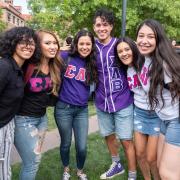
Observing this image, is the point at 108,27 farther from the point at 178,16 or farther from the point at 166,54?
the point at 178,16

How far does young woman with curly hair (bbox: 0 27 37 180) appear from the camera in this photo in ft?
10.5

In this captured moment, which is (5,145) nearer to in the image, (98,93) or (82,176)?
(98,93)

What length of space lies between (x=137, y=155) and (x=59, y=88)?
120 cm

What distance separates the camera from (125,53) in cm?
405

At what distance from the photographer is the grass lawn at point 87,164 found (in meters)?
4.83

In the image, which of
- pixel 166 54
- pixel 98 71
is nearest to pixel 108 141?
pixel 98 71

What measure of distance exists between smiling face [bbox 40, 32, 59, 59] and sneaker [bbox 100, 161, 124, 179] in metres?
1.88

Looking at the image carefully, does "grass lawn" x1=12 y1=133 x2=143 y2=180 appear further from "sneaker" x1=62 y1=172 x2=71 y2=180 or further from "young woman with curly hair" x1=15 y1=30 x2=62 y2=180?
"young woman with curly hair" x1=15 y1=30 x2=62 y2=180

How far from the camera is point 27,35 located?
3.39 meters

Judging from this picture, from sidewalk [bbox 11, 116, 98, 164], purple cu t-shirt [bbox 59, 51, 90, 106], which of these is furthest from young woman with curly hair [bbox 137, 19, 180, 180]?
sidewalk [bbox 11, 116, 98, 164]

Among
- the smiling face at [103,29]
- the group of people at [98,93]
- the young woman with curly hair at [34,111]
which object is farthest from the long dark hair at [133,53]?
the young woman with curly hair at [34,111]

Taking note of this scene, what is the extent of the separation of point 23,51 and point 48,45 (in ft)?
1.82

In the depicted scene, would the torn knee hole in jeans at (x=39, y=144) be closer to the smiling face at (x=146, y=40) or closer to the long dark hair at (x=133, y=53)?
the long dark hair at (x=133, y=53)

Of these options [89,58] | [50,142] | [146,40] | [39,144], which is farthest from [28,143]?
[50,142]
